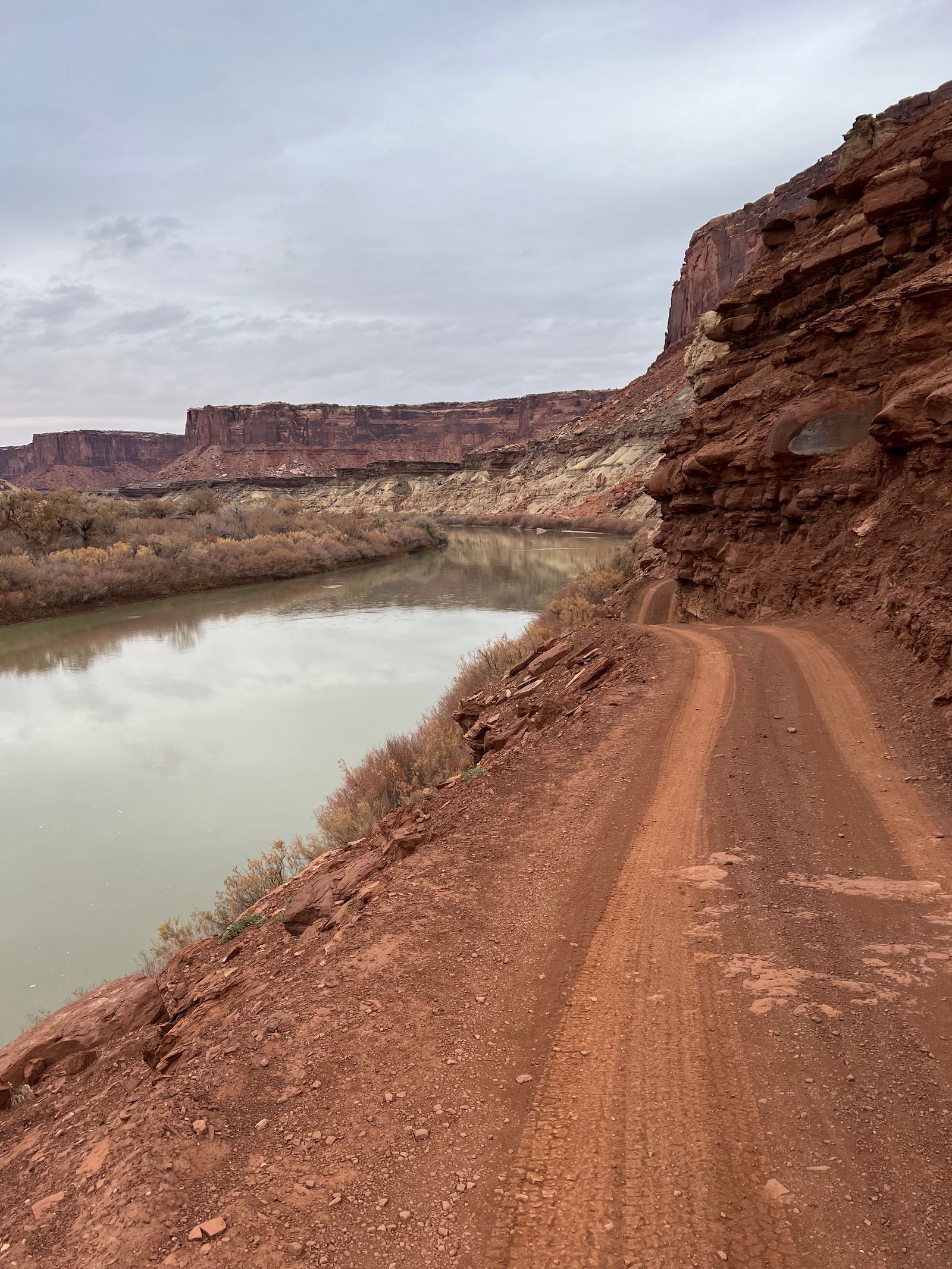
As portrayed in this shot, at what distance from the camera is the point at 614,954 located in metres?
3.51

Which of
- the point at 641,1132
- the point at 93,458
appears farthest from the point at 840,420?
the point at 93,458

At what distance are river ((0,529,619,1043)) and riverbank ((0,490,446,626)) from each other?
5.62 feet

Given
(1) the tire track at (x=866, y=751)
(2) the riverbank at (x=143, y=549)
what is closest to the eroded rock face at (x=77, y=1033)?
(1) the tire track at (x=866, y=751)

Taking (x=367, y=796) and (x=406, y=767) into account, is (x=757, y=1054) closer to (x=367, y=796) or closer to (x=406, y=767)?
(x=367, y=796)

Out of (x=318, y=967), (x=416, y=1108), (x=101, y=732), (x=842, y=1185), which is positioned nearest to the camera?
(x=842, y=1185)

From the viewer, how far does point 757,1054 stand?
273 centimetres

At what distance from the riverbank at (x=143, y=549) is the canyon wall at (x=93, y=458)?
11122 centimetres

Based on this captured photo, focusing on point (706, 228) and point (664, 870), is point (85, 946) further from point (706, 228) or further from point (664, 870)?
point (706, 228)

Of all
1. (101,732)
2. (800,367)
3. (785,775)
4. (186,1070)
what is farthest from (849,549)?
(101,732)

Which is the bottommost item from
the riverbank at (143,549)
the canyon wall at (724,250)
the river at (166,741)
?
the river at (166,741)

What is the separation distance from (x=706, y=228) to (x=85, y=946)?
322ft

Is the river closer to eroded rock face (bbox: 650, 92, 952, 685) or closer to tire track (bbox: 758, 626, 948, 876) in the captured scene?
tire track (bbox: 758, 626, 948, 876)

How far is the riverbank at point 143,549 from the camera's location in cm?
2811

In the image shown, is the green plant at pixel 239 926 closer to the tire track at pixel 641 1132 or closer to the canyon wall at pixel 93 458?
the tire track at pixel 641 1132
